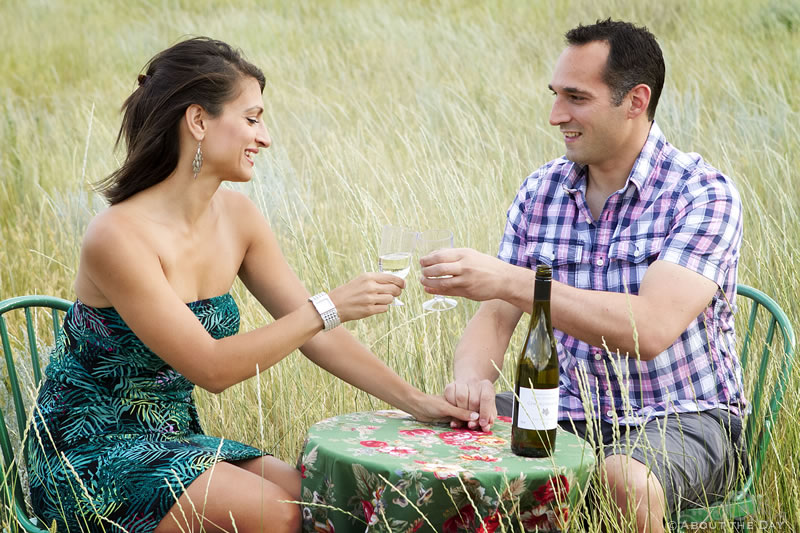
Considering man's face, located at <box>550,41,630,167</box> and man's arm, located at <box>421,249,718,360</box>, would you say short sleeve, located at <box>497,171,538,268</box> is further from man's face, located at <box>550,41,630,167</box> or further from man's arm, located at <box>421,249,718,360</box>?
man's arm, located at <box>421,249,718,360</box>

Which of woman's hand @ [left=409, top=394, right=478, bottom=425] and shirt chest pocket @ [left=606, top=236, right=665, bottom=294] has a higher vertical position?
shirt chest pocket @ [left=606, top=236, right=665, bottom=294]

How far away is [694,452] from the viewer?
286 centimetres

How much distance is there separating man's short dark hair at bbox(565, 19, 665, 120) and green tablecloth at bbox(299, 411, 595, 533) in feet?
4.50

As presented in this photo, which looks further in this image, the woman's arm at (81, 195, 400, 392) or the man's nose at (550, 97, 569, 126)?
the man's nose at (550, 97, 569, 126)

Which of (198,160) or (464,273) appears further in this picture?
(198,160)

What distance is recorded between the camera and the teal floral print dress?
8.68ft

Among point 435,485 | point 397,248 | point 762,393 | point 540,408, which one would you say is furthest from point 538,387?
point 762,393

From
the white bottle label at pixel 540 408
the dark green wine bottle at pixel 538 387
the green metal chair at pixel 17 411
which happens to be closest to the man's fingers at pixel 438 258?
the dark green wine bottle at pixel 538 387

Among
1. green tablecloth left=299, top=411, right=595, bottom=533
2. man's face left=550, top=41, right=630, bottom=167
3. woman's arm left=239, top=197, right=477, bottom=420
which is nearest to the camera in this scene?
green tablecloth left=299, top=411, right=595, bottom=533

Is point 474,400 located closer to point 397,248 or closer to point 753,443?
point 397,248

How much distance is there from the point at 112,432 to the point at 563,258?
1.60 metres

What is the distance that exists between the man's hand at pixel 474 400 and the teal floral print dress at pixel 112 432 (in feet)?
2.06

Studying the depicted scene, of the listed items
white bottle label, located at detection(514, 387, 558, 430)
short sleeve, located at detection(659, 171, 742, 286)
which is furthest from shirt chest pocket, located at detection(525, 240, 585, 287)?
white bottle label, located at detection(514, 387, 558, 430)

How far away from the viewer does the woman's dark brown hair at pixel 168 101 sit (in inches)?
116
